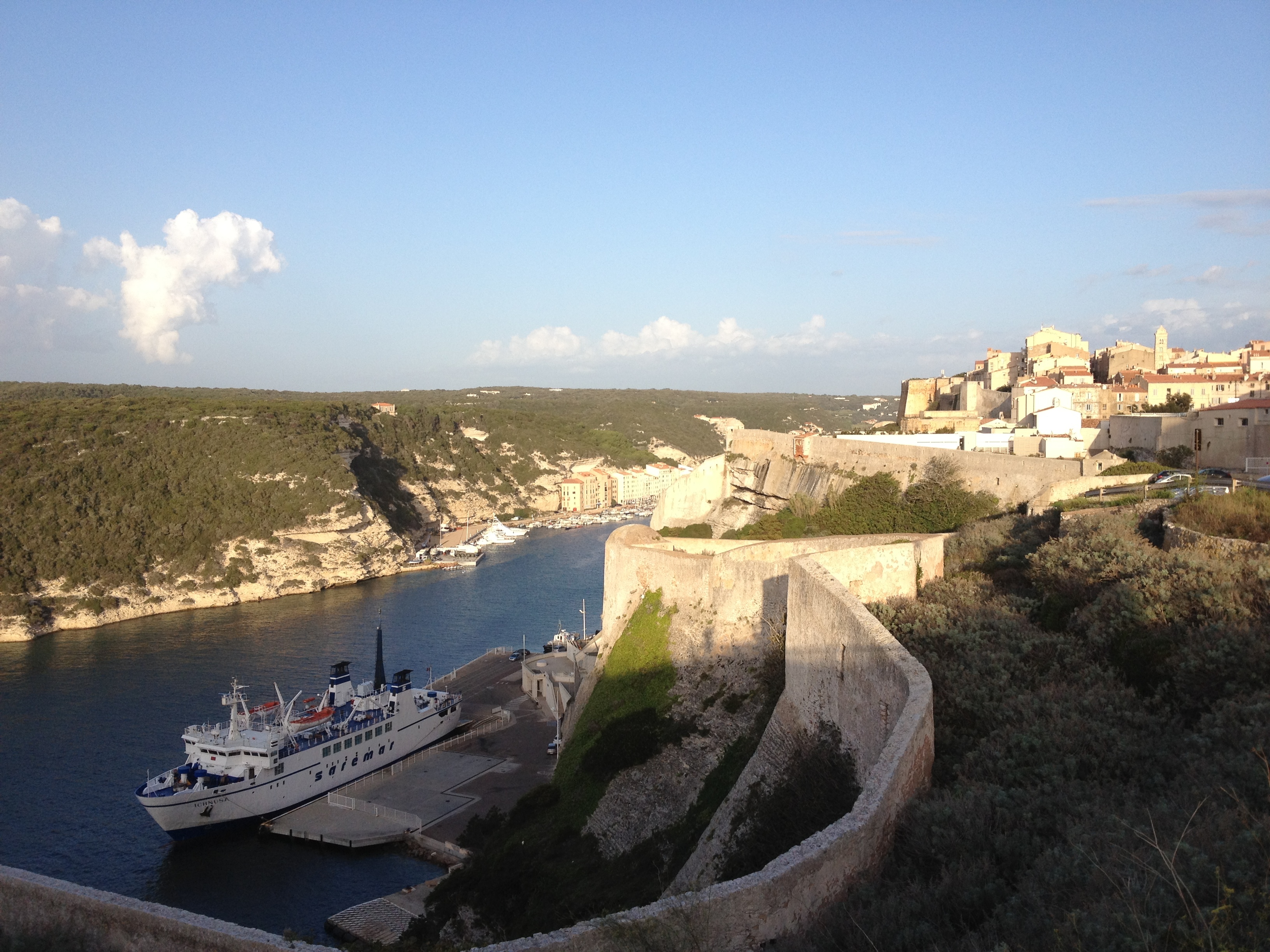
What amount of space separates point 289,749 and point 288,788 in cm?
98

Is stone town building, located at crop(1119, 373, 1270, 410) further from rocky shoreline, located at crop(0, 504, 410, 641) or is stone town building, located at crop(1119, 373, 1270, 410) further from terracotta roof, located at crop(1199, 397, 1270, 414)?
rocky shoreline, located at crop(0, 504, 410, 641)

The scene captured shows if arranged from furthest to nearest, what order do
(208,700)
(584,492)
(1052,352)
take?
(584,492) → (1052,352) → (208,700)

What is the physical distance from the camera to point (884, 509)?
18.8 metres

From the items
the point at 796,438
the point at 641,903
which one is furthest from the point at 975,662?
the point at 796,438

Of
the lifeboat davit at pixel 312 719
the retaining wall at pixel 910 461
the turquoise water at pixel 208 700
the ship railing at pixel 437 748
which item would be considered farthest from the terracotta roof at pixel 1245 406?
the lifeboat davit at pixel 312 719

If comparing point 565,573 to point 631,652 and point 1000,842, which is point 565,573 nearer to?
point 631,652

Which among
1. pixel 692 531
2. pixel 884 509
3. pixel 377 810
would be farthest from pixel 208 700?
pixel 884 509

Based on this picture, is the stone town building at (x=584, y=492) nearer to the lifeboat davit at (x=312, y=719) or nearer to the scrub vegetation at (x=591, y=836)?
the lifeboat davit at (x=312, y=719)

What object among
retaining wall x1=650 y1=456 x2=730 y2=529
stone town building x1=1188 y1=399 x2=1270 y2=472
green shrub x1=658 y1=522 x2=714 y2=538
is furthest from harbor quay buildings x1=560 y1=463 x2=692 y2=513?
stone town building x1=1188 y1=399 x2=1270 y2=472

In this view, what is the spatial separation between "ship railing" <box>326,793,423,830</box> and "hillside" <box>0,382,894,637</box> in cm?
2747

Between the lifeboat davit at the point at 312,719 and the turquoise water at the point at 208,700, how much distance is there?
3.13 m

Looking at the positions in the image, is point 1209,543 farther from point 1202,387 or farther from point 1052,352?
point 1052,352

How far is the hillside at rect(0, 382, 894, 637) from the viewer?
4703 cm

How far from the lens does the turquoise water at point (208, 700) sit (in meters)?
19.5
